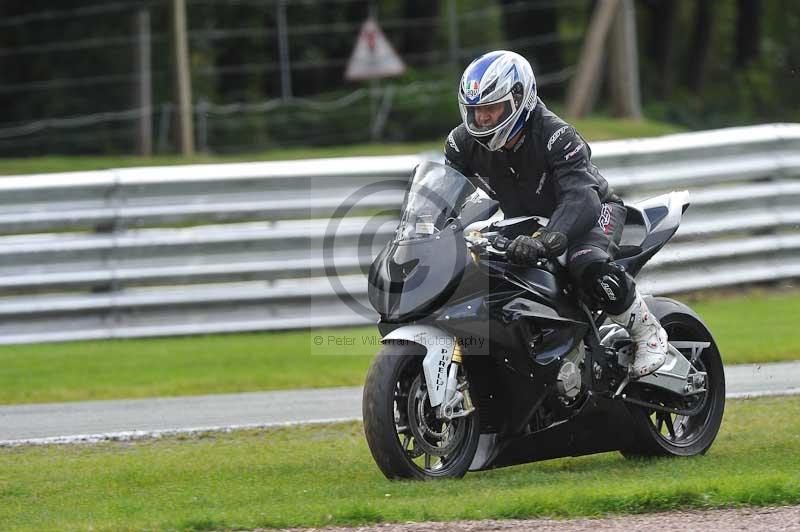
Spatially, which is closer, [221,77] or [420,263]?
[420,263]

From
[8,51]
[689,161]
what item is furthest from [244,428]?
[8,51]

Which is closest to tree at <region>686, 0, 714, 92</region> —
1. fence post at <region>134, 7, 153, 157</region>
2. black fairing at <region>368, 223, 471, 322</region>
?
fence post at <region>134, 7, 153, 157</region>

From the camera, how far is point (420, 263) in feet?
19.9

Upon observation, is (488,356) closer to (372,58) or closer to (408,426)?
(408,426)

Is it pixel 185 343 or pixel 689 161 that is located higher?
pixel 689 161

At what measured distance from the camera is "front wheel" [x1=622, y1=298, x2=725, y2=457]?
23.2ft

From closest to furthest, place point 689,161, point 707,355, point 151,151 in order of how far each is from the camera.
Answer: point 707,355
point 689,161
point 151,151

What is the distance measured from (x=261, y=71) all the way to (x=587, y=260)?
49.1 ft

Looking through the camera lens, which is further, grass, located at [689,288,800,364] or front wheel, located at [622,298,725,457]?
grass, located at [689,288,800,364]

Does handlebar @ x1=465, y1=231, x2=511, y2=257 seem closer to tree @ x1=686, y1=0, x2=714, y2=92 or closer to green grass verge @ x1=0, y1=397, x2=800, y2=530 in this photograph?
green grass verge @ x1=0, y1=397, x2=800, y2=530

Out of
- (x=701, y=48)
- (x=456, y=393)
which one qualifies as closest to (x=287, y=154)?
(x=456, y=393)

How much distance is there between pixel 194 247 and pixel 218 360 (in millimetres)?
1285

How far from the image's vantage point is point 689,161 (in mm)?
12906

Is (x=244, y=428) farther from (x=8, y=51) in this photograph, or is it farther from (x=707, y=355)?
(x=8, y=51)
